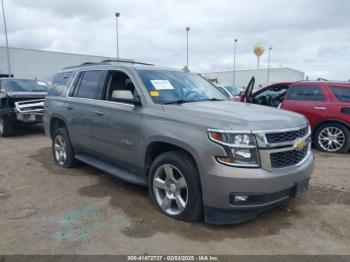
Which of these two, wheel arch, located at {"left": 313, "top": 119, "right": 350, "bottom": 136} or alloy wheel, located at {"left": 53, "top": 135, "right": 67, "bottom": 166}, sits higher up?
wheel arch, located at {"left": 313, "top": 119, "right": 350, "bottom": 136}

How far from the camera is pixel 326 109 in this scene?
7355mm

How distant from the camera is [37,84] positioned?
35.7 ft

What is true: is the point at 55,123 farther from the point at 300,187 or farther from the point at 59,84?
the point at 300,187

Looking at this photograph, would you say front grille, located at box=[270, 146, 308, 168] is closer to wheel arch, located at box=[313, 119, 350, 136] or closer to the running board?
the running board

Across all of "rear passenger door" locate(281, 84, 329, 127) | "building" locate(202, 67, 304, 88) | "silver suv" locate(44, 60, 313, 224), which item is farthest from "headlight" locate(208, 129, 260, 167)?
"building" locate(202, 67, 304, 88)

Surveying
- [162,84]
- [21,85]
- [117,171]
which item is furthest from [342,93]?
[21,85]

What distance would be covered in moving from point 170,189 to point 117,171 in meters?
1.10

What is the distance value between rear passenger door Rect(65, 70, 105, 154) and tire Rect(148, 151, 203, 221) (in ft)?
5.50

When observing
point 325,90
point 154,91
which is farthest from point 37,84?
point 325,90

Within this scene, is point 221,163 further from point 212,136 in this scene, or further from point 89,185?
point 89,185

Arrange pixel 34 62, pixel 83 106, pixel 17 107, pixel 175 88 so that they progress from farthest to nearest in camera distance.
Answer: pixel 34 62 < pixel 17 107 < pixel 83 106 < pixel 175 88

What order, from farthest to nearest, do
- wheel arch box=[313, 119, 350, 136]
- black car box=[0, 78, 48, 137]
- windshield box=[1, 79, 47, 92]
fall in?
windshield box=[1, 79, 47, 92], black car box=[0, 78, 48, 137], wheel arch box=[313, 119, 350, 136]

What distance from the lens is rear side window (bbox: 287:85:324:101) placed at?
7.63 meters

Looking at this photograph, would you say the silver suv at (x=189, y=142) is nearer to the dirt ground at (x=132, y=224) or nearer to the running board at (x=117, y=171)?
the running board at (x=117, y=171)
